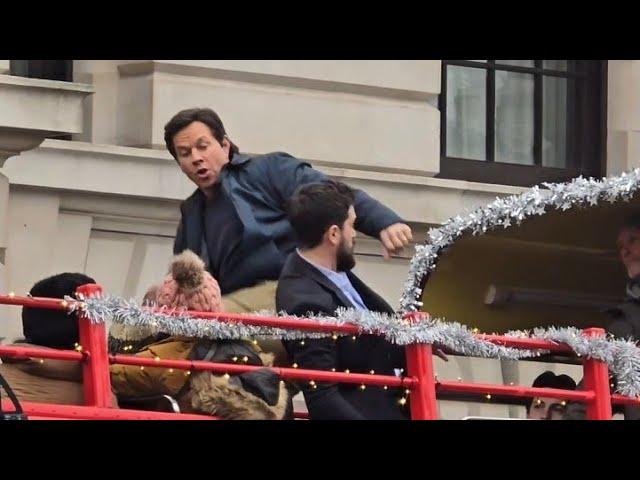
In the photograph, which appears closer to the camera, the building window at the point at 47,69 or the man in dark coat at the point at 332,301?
the man in dark coat at the point at 332,301

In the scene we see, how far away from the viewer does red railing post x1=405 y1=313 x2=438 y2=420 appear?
7766 millimetres

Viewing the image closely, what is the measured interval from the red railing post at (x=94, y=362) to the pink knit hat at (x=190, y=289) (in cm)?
52

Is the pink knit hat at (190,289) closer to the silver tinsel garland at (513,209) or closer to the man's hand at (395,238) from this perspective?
the man's hand at (395,238)

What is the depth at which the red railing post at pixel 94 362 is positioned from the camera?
725 centimetres

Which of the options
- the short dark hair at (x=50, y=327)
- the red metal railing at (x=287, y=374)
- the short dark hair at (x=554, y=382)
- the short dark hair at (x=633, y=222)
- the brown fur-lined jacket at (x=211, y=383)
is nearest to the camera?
the red metal railing at (x=287, y=374)

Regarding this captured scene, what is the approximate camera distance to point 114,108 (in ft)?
40.5

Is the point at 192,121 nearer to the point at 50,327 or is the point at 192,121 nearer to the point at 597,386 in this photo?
the point at 50,327

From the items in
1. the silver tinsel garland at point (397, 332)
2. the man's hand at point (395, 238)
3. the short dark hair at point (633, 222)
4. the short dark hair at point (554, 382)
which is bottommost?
the short dark hair at point (554, 382)

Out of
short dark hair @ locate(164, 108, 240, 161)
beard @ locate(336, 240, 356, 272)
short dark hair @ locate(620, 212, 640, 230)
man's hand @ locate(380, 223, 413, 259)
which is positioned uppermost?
short dark hair @ locate(164, 108, 240, 161)

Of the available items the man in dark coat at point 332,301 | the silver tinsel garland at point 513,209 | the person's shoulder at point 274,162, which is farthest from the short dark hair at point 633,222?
the person's shoulder at point 274,162

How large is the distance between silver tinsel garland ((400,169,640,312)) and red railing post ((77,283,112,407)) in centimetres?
235

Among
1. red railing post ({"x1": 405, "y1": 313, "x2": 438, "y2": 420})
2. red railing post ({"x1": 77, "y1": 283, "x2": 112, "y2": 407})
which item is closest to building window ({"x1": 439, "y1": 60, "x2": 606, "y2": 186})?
Result: red railing post ({"x1": 405, "y1": 313, "x2": 438, "y2": 420})

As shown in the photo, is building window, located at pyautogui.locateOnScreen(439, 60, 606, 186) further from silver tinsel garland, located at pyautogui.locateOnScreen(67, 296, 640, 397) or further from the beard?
silver tinsel garland, located at pyautogui.locateOnScreen(67, 296, 640, 397)
